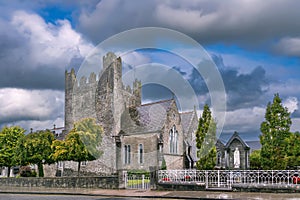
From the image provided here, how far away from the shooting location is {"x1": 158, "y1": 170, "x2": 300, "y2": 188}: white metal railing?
63.9 ft

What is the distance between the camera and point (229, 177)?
21.2 metres

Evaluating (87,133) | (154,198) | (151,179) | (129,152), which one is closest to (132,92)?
(129,152)

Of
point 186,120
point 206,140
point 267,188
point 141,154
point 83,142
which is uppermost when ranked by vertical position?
point 186,120

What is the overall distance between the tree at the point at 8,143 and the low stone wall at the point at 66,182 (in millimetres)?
9275

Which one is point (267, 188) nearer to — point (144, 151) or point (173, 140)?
point (144, 151)

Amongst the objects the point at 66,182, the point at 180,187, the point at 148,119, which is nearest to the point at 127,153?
the point at 148,119

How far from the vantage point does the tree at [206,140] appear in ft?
83.8

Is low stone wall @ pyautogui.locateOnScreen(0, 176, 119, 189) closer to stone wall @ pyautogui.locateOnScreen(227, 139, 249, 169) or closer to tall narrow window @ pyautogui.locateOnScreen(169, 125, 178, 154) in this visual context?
stone wall @ pyautogui.locateOnScreen(227, 139, 249, 169)

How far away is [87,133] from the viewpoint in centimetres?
3281

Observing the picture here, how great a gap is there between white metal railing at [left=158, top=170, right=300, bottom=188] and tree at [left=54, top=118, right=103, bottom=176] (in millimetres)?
11967

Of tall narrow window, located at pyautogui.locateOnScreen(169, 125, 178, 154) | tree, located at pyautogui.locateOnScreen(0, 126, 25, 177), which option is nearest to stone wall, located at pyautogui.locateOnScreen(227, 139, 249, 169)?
tall narrow window, located at pyautogui.locateOnScreen(169, 125, 178, 154)

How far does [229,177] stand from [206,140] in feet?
18.6

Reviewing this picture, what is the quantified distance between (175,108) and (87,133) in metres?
14.2

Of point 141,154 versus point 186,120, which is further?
point 186,120
